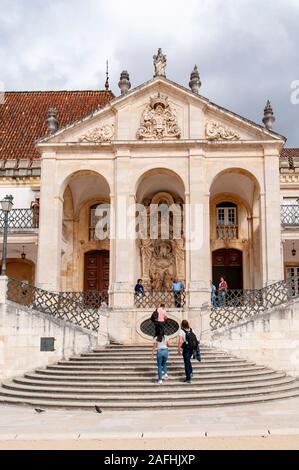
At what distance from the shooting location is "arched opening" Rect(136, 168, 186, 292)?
24.1m

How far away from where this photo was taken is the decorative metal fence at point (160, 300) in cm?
2012

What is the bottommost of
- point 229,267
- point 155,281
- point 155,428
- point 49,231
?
point 155,428

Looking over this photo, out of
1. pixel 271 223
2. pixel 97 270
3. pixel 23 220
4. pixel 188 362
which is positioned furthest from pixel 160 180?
pixel 188 362

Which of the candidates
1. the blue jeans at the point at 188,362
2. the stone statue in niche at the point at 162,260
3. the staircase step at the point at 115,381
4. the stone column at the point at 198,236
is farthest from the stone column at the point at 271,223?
the blue jeans at the point at 188,362

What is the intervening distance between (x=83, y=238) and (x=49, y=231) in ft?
13.0

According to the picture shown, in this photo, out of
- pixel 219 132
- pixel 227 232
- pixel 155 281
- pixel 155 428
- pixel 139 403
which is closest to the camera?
pixel 155 428

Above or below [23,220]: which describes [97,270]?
below

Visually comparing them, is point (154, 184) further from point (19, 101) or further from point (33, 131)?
point (19, 101)

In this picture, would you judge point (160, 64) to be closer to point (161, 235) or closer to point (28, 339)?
point (161, 235)

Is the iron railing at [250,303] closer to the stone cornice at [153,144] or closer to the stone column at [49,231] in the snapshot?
the stone cornice at [153,144]

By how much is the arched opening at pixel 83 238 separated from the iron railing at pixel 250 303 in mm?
7692

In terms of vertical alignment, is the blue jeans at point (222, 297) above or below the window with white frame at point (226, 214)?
below

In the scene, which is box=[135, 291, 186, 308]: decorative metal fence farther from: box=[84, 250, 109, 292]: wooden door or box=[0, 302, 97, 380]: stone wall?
box=[84, 250, 109, 292]: wooden door

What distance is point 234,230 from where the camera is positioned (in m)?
25.2
